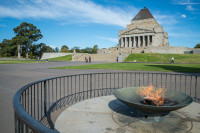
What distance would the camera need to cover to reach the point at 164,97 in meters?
4.24

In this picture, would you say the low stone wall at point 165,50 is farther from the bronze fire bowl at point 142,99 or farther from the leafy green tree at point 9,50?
the leafy green tree at point 9,50

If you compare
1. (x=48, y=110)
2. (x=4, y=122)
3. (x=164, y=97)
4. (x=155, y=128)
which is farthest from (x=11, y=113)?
(x=164, y=97)

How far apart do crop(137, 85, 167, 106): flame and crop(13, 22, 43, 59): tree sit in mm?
84756

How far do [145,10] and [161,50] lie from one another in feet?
163

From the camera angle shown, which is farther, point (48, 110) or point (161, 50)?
point (161, 50)

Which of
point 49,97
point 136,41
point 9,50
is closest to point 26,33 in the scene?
point 9,50

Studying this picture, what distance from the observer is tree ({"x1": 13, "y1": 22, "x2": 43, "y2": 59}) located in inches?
3063

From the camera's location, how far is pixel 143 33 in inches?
3241

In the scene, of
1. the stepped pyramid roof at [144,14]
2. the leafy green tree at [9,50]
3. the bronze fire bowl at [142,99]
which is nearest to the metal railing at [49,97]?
the bronze fire bowl at [142,99]

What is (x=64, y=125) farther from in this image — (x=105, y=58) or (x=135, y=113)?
(x=105, y=58)

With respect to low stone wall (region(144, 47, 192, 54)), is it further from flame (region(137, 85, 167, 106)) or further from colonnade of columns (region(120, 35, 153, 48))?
flame (region(137, 85, 167, 106))

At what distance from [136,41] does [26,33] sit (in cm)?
6616

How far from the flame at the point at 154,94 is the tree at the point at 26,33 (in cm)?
8476

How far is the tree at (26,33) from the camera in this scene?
3063 inches
